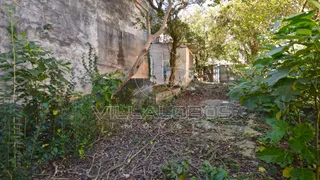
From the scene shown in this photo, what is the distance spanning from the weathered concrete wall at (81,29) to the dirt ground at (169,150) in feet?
4.52

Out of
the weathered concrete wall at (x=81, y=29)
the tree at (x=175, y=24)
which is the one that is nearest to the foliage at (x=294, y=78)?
the weathered concrete wall at (x=81, y=29)

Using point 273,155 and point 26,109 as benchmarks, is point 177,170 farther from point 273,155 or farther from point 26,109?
point 26,109

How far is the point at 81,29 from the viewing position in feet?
11.4

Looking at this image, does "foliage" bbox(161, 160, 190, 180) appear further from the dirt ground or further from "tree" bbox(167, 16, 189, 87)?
"tree" bbox(167, 16, 189, 87)

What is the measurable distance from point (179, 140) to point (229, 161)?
68cm

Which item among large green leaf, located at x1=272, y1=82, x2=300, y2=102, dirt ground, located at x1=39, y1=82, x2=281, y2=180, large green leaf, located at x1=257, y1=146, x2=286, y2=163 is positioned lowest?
dirt ground, located at x1=39, y1=82, x2=281, y2=180

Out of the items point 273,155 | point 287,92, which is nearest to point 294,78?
point 287,92

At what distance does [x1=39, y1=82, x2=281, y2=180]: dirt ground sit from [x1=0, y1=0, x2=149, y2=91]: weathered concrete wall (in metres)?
1.38

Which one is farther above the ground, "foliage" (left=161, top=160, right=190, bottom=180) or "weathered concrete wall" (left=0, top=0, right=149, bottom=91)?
"weathered concrete wall" (left=0, top=0, right=149, bottom=91)

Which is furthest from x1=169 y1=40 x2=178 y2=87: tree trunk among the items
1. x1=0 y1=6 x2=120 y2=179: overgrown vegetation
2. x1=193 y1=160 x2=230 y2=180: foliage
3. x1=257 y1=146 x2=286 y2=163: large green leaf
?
x1=257 y1=146 x2=286 y2=163: large green leaf

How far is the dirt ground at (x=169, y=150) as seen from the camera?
5.93 ft

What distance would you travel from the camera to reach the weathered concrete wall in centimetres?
260

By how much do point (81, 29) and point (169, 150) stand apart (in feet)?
8.25

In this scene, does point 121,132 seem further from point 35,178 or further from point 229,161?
point 229,161
